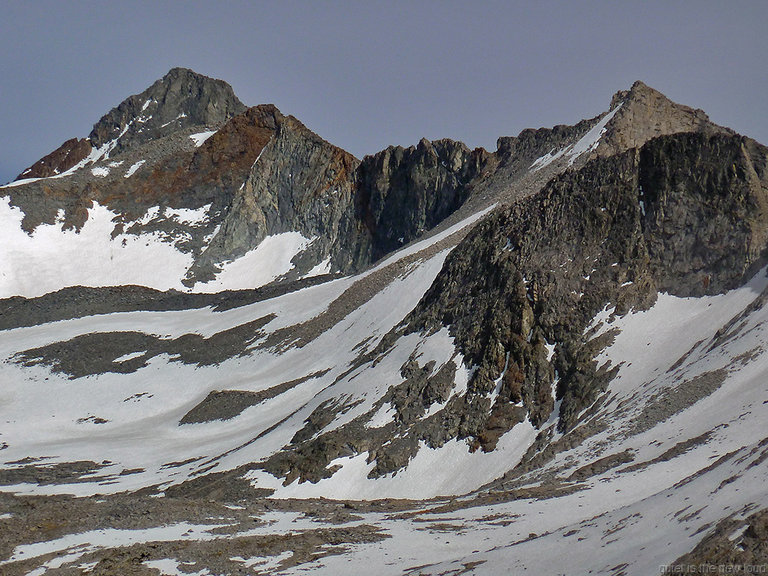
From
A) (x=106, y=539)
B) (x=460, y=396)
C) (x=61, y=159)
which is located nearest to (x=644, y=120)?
(x=460, y=396)

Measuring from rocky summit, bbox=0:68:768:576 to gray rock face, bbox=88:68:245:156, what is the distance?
3412 inches

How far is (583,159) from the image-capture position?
78.2 meters

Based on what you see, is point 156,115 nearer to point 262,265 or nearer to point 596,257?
A: point 262,265

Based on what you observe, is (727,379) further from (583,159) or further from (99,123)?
(99,123)

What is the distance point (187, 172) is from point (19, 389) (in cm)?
6651

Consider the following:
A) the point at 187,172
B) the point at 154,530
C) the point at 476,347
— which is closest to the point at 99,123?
the point at 187,172

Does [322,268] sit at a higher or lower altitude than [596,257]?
higher

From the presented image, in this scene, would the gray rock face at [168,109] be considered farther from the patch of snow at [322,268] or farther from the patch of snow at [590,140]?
the patch of snow at [590,140]

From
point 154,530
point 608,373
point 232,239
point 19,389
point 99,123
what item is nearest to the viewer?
point 154,530

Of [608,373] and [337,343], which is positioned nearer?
[608,373]

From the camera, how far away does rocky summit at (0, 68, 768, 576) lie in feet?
69.2

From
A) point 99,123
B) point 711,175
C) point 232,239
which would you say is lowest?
point 711,175

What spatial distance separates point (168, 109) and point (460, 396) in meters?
156

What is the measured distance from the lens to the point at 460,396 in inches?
1570
